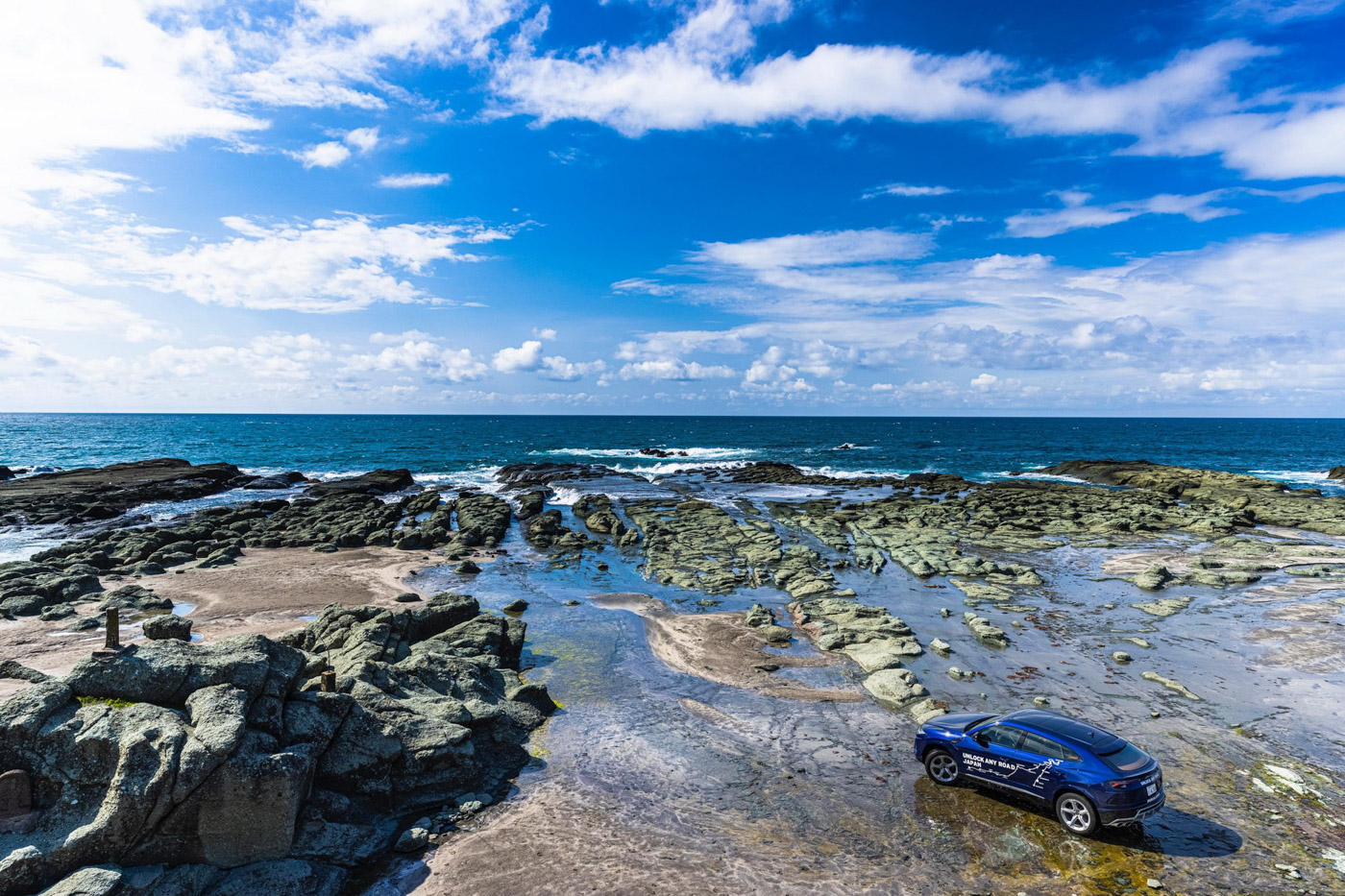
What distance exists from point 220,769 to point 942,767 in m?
13.8

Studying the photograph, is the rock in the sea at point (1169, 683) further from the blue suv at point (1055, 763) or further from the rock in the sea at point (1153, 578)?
the rock in the sea at point (1153, 578)

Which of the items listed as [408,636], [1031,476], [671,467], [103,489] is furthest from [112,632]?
[1031,476]

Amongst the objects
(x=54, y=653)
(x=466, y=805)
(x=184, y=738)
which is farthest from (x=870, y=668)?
(x=54, y=653)

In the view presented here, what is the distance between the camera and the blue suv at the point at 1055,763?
11727 mm

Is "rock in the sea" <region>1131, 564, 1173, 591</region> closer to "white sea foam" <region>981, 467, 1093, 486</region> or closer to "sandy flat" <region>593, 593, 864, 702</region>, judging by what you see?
"sandy flat" <region>593, 593, 864, 702</region>

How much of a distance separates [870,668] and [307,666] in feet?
52.9

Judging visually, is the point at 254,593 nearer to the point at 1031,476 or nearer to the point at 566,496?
the point at 566,496

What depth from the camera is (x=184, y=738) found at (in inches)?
434

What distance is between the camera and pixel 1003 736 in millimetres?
13344

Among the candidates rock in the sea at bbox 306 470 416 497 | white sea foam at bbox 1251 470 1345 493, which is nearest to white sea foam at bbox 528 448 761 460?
rock in the sea at bbox 306 470 416 497

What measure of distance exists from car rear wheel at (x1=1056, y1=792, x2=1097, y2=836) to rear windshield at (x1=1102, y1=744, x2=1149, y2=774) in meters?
0.83

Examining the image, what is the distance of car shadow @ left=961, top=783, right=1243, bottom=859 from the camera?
11.8 meters

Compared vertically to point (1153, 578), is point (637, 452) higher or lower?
higher

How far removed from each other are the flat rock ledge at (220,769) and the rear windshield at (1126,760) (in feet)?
39.5
